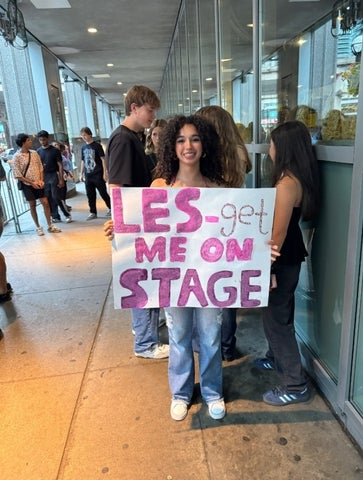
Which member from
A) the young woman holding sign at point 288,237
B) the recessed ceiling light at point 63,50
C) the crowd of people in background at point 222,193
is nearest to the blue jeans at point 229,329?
the crowd of people in background at point 222,193

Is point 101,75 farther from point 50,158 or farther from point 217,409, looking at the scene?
point 217,409

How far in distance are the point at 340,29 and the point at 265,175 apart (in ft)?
3.39

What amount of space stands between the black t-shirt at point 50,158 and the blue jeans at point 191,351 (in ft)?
17.9

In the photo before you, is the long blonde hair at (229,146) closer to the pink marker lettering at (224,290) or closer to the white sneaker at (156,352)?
the pink marker lettering at (224,290)

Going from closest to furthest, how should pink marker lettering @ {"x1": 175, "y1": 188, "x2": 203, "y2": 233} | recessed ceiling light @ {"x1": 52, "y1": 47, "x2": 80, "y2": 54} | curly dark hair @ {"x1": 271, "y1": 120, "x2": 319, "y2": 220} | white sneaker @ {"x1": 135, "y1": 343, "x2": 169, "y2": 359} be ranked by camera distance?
pink marker lettering @ {"x1": 175, "y1": 188, "x2": 203, "y2": 233}
curly dark hair @ {"x1": 271, "y1": 120, "x2": 319, "y2": 220}
white sneaker @ {"x1": 135, "y1": 343, "x2": 169, "y2": 359}
recessed ceiling light @ {"x1": 52, "y1": 47, "x2": 80, "y2": 54}

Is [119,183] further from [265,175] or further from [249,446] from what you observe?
[249,446]

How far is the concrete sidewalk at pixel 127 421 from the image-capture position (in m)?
1.67

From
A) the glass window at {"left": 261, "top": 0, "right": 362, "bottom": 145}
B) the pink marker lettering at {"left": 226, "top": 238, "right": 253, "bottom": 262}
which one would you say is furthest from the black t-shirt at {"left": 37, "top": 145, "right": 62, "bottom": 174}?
the pink marker lettering at {"left": 226, "top": 238, "right": 253, "bottom": 262}

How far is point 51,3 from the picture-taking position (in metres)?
6.32

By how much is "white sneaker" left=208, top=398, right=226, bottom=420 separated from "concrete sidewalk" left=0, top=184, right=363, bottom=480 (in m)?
0.04

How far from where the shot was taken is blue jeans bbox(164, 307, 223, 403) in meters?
1.82

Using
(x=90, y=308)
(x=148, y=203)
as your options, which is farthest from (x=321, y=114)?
(x=90, y=308)

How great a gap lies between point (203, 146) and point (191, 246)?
0.48 metres

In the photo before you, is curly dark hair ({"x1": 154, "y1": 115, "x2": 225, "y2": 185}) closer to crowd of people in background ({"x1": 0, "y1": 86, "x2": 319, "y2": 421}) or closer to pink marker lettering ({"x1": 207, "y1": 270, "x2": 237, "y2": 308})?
crowd of people in background ({"x1": 0, "y1": 86, "x2": 319, "y2": 421})
